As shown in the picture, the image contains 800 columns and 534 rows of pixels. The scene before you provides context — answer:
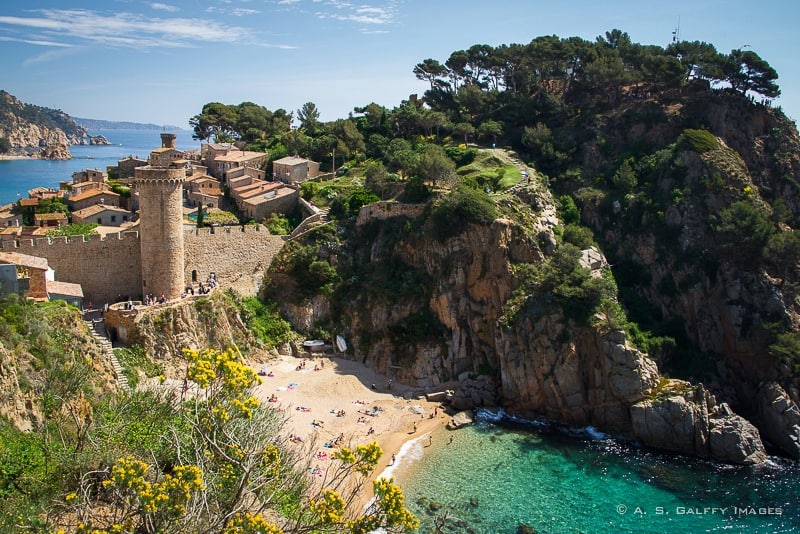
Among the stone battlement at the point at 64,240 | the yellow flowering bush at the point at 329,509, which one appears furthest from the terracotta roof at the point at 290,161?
the yellow flowering bush at the point at 329,509

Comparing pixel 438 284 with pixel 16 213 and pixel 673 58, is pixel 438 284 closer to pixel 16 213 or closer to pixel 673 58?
pixel 16 213

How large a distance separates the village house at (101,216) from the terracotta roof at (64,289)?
28.3 feet

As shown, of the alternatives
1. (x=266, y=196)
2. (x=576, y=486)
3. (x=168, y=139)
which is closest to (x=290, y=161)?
(x=266, y=196)

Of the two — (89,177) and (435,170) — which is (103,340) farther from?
(89,177)

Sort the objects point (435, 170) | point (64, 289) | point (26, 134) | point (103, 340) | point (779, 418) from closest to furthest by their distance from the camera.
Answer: point (103, 340) → point (64, 289) → point (779, 418) → point (435, 170) → point (26, 134)

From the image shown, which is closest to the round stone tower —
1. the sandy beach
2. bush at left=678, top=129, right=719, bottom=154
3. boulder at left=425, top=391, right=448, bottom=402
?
the sandy beach

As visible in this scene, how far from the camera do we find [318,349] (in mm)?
36062

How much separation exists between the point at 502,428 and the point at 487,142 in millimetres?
28593

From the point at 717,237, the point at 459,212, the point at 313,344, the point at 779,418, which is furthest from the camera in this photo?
the point at 717,237

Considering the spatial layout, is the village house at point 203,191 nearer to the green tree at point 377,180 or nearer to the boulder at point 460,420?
the green tree at point 377,180

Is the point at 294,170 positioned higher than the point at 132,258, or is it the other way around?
the point at 294,170

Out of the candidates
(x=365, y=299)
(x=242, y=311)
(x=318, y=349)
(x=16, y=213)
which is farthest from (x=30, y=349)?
(x=16, y=213)

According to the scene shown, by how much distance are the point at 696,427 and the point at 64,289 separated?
2992 centimetres

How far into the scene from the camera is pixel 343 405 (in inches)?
1260
